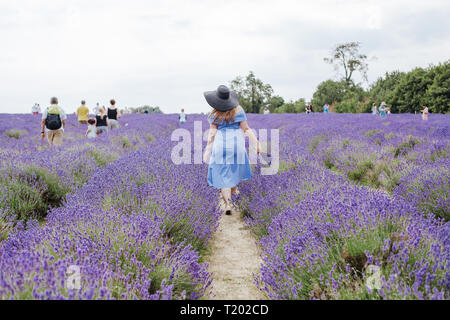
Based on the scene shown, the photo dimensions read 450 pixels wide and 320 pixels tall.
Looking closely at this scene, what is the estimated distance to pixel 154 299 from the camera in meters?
1.40

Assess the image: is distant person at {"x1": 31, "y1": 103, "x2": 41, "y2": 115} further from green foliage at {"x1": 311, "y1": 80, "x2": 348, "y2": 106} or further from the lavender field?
green foliage at {"x1": 311, "y1": 80, "x2": 348, "y2": 106}

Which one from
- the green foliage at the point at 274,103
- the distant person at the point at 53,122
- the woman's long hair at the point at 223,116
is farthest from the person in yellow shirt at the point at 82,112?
the green foliage at the point at 274,103

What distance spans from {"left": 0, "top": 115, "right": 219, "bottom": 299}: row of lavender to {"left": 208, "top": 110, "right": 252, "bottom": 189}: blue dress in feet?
1.03

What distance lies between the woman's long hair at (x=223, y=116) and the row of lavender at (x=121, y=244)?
27.6 inches

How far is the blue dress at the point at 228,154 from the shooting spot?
3748 millimetres

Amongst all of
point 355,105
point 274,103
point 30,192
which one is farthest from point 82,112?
point 274,103

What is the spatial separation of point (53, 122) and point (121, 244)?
5.85 metres

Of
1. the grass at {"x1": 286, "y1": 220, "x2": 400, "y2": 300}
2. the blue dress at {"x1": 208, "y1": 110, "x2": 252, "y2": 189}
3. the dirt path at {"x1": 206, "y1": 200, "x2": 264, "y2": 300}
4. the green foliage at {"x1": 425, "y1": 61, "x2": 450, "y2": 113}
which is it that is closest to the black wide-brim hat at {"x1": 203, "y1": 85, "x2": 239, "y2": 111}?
the blue dress at {"x1": 208, "y1": 110, "x2": 252, "y2": 189}

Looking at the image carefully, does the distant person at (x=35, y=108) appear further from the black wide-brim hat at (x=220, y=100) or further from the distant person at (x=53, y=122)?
the black wide-brim hat at (x=220, y=100)

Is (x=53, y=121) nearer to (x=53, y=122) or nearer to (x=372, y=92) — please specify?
(x=53, y=122)

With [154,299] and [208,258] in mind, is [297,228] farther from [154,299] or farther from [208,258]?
[154,299]

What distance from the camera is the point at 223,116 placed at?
3.72 metres

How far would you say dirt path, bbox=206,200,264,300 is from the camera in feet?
7.18
